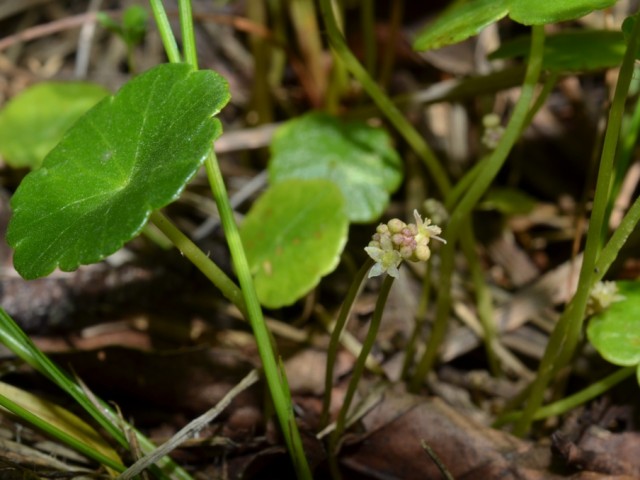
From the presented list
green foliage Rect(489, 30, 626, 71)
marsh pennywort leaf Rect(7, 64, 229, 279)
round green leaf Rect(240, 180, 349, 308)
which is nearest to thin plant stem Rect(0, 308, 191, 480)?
marsh pennywort leaf Rect(7, 64, 229, 279)

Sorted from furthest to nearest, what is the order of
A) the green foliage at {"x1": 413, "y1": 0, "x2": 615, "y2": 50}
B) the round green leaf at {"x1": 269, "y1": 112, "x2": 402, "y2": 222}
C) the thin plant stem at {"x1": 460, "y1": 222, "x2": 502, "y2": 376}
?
the round green leaf at {"x1": 269, "y1": 112, "x2": 402, "y2": 222} → the thin plant stem at {"x1": 460, "y1": 222, "x2": 502, "y2": 376} → the green foliage at {"x1": 413, "y1": 0, "x2": 615, "y2": 50}

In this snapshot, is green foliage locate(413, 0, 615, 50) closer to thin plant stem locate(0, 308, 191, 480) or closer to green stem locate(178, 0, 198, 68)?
green stem locate(178, 0, 198, 68)

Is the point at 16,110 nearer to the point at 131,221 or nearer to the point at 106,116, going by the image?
the point at 106,116

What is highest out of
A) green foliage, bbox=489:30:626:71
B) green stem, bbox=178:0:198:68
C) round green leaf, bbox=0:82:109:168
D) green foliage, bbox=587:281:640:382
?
green stem, bbox=178:0:198:68

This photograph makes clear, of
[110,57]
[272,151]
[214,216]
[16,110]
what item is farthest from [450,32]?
[110,57]

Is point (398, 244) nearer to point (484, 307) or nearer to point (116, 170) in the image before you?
point (116, 170)

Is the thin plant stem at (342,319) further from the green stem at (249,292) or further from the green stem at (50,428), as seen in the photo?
the green stem at (50,428)
